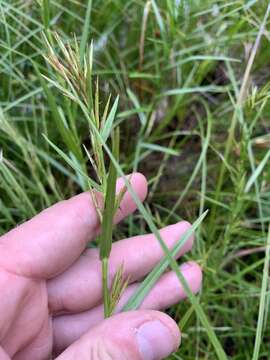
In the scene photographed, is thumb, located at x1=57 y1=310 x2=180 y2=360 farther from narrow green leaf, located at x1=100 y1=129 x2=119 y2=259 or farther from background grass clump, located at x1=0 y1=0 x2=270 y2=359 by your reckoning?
background grass clump, located at x1=0 y1=0 x2=270 y2=359

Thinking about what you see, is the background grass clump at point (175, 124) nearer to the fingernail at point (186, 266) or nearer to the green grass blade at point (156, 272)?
the fingernail at point (186, 266)

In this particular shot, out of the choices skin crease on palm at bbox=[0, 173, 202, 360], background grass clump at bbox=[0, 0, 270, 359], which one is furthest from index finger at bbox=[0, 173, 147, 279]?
background grass clump at bbox=[0, 0, 270, 359]

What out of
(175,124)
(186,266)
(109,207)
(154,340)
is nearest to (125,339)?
(154,340)

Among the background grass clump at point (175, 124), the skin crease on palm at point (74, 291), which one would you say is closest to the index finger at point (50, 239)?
the skin crease on palm at point (74, 291)

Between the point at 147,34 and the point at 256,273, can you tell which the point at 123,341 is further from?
the point at 147,34

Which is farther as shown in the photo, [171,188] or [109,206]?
[171,188]

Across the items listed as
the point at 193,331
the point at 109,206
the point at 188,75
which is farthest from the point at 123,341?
the point at 188,75
